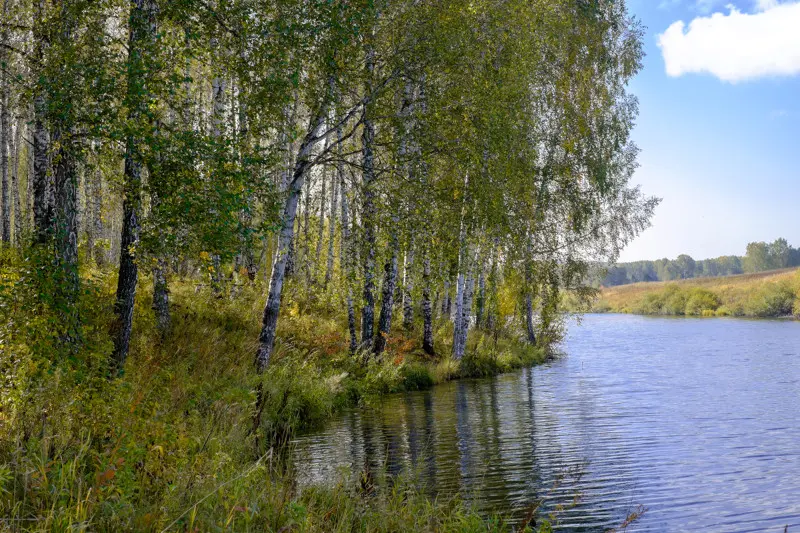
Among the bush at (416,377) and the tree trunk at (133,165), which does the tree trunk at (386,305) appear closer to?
the bush at (416,377)

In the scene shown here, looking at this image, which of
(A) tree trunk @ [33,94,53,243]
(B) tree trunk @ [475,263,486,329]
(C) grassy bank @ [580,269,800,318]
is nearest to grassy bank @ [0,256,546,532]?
(A) tree trunk @ [33,94,53,243]

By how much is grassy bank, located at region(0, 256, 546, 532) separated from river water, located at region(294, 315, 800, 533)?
4.13ft

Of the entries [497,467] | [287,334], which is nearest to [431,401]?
[287,334]

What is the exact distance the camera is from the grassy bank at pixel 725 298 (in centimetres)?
7269

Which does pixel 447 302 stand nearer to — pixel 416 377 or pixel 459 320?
pixel 459 320

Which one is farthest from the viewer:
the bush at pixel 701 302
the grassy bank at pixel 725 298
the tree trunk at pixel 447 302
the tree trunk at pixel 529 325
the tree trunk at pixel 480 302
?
the bush at pixel 701 302

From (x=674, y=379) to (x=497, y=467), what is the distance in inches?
538

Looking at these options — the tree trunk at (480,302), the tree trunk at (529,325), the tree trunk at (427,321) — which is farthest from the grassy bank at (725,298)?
the tree trunk at (427,321)

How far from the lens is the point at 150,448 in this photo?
645cm

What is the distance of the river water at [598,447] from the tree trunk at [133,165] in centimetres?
341

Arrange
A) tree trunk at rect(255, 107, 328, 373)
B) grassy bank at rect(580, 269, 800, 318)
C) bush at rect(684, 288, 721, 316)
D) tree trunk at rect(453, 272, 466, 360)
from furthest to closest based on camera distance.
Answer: bush at rect(684, 288, 721, 316)
grassy bank at rect(580, 269, 800, 318)
tree trunk at rect(453, 272, 466, 360)
tree trunk at rect(255, 107, 328, 373)

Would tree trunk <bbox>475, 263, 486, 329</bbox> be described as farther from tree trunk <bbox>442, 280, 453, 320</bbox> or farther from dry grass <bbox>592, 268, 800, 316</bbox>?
dry grass <bbox>592, 268, 800, 316</bbox>

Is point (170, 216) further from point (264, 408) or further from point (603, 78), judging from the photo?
point (603, 78)

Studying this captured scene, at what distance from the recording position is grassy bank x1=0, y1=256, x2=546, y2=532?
193 inches
